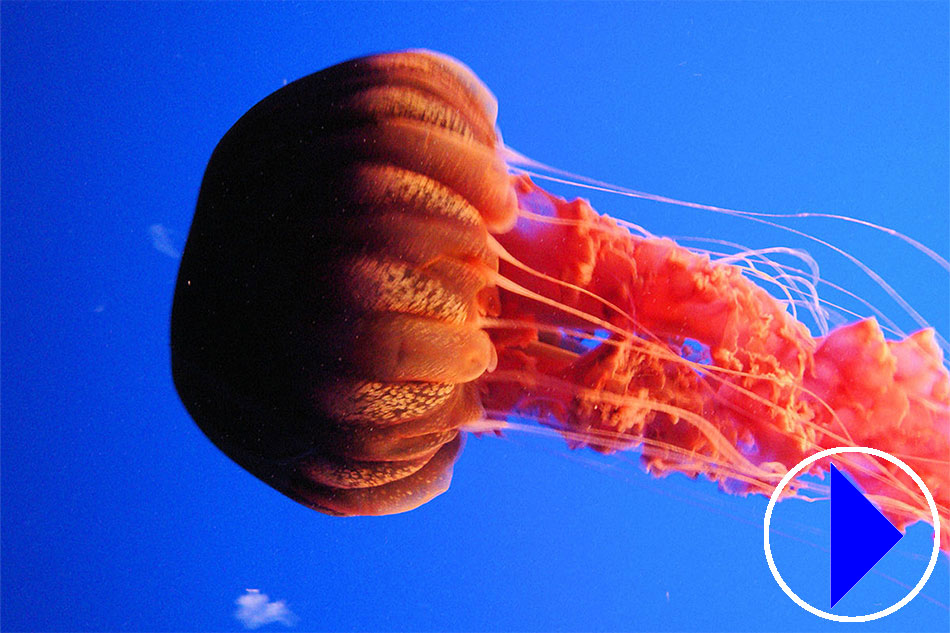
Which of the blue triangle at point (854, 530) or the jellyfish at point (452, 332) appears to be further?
the blue triangle at point (854, 530)

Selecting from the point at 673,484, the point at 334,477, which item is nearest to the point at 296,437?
the point at 334,477

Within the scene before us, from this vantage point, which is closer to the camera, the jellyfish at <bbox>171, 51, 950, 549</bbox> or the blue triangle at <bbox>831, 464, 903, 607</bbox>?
the jellyfish at <bbox>171, 51, 950, 549</bbox>

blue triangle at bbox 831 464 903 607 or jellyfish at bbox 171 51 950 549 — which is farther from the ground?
jellyfish at bbox 171 51 950 549

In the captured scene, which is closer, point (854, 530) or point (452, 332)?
point (452, 332)

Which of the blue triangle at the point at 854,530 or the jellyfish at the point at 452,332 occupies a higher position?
the jellyfish at the point at 452,332
